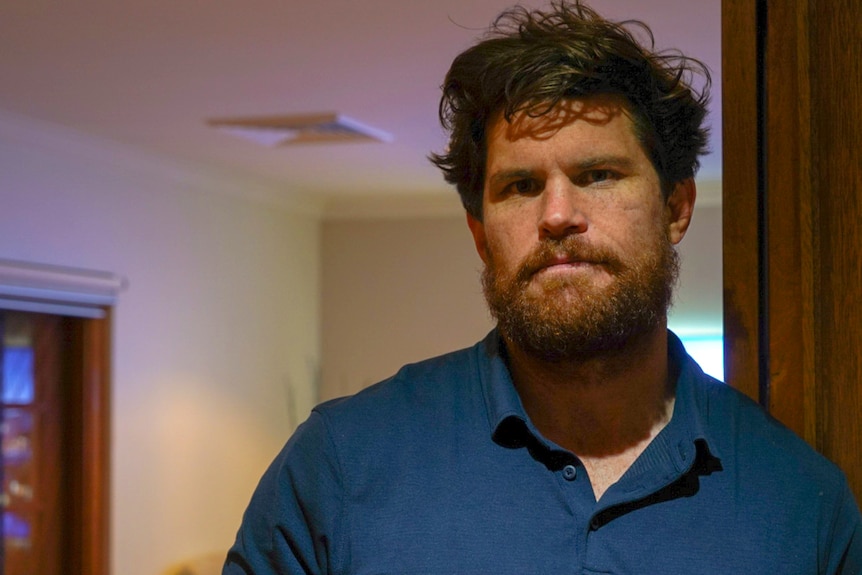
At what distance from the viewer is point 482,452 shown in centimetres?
106

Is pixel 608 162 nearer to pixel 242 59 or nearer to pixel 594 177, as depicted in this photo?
pixel 594 177

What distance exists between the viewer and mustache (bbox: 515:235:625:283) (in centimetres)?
104

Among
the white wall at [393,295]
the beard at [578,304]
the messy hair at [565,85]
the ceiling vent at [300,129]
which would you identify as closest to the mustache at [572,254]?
the beard at [578,304]

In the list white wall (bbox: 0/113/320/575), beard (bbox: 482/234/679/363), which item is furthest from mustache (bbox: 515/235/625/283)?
white wall (bbox: 0/113/320/575)

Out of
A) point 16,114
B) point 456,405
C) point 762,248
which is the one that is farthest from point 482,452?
point 16,114

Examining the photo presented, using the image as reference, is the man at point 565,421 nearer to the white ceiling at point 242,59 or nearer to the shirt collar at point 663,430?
the shirt collar at point 663,430

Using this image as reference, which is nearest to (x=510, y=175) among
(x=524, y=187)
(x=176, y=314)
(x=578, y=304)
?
(x=524, y=187)

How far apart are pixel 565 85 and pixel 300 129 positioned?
9.37 feet

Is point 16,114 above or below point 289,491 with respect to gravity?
above

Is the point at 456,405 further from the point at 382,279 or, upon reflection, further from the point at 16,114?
the point at 382,279

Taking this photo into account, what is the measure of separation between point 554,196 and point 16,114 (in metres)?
3.03

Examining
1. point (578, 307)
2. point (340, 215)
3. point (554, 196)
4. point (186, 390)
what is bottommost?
point (186, 390)

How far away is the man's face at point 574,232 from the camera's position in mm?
1050

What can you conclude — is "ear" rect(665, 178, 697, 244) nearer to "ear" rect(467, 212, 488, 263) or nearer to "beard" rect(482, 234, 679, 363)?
"beard" rect(482, 234, 679, 363)
